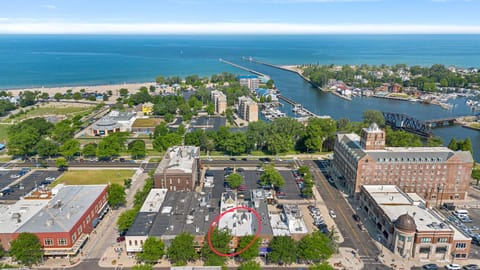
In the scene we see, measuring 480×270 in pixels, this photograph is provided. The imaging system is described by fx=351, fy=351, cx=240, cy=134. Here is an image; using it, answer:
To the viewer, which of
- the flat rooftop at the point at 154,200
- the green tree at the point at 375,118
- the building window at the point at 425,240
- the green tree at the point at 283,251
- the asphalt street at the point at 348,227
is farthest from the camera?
the green tree at the point at 375,118

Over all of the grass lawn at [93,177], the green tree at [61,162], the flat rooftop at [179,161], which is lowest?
the grass lawn at [93,177]

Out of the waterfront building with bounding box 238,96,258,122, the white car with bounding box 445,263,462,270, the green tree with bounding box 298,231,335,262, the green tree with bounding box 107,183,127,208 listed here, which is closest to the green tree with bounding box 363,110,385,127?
the waterfront building with bounding box 238,96,258,122

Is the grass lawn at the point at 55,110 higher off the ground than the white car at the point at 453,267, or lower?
higher

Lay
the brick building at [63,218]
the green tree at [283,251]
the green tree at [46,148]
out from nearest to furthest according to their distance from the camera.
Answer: the green tree at [283,251] < the brick building at [63,218] < the green tree at [46,148]

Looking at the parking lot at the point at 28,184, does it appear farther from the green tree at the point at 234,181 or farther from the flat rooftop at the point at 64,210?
the green tree at the point at 234,181

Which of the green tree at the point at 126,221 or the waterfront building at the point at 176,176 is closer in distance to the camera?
the green tree at the point at 126,221

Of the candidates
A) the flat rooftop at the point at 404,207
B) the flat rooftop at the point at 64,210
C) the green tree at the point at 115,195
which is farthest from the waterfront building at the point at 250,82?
the flat rooftop at the point at 64,210

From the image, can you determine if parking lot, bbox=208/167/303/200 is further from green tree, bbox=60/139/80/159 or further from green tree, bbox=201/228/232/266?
green tree, bbox=60/139/80/159

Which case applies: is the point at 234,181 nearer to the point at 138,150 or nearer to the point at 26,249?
the point at 138,150
